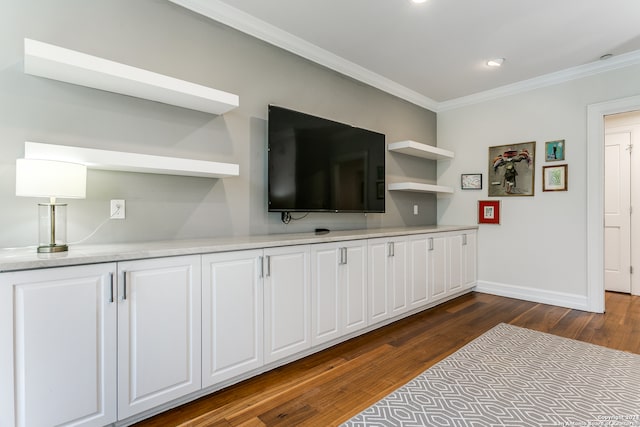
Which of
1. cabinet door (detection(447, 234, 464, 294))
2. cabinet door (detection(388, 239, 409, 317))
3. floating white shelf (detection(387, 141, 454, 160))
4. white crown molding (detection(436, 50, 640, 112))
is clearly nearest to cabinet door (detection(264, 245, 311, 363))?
cabinet door (detection(388, 239, 409, 317))

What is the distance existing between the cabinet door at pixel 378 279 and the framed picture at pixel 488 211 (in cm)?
199

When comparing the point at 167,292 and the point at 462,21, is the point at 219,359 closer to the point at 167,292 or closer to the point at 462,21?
the point at 167,292

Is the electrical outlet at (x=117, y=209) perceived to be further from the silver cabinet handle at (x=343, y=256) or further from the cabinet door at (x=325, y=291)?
the silver cabinet handle at (x=343, y=256)

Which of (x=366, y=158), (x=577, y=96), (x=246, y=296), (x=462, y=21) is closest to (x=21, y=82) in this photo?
(x=246, y=296)

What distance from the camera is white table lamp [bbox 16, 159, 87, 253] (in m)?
1.48

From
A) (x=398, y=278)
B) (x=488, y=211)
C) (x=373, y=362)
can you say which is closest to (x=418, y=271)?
(x=398, y=278)

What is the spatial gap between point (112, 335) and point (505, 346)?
2708mm

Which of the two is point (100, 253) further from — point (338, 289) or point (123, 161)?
point (338, 289)

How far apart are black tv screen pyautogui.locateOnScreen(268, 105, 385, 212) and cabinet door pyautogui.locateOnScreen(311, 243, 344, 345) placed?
496mm

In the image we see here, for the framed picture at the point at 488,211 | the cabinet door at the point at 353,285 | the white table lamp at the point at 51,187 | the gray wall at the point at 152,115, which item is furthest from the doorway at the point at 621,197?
the white table lamp at the point at 51,187

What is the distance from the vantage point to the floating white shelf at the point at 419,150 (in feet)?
12.2

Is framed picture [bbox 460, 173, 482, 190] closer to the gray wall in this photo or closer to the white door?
the white door

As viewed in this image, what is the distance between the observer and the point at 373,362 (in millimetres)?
2328

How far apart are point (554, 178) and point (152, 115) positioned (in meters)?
4.07
